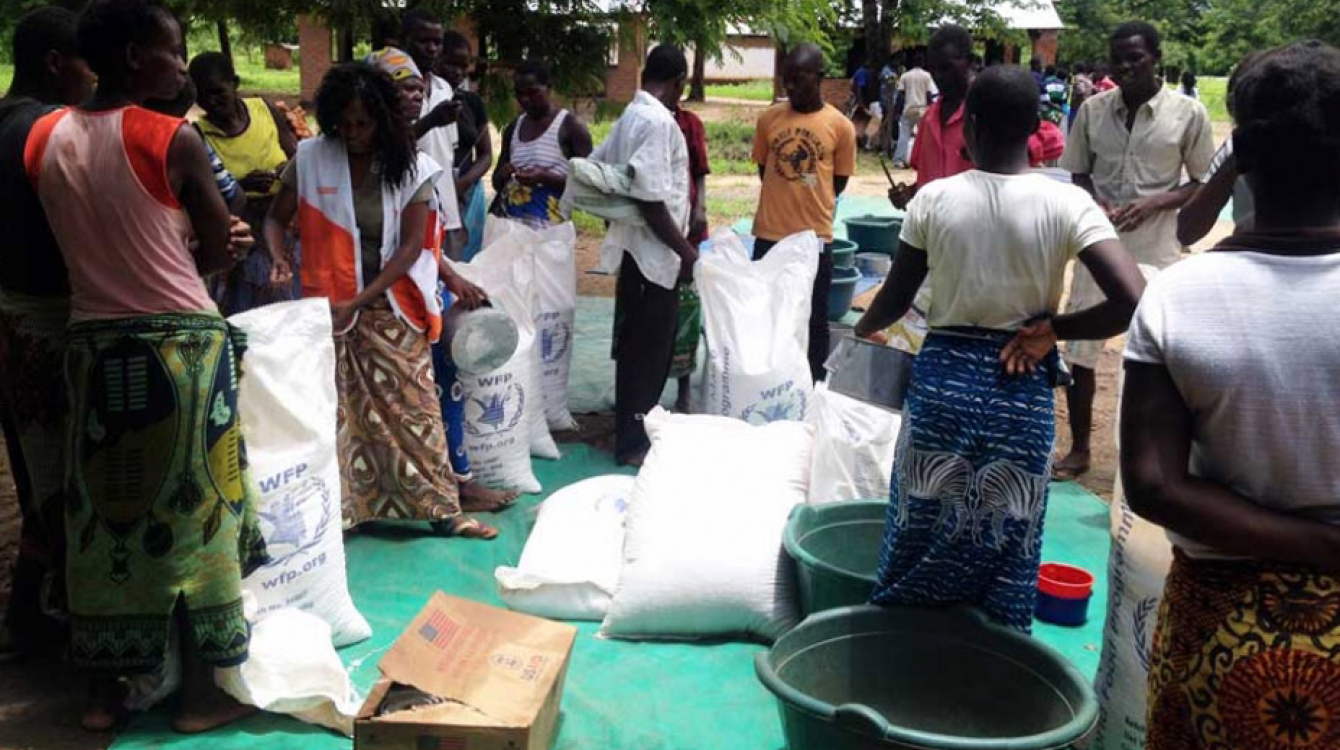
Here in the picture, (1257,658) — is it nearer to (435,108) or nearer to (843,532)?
(843,532)

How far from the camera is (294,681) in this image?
2850 millimetres

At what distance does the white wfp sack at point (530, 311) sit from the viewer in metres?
4.49

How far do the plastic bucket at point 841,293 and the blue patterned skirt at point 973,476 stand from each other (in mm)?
4016

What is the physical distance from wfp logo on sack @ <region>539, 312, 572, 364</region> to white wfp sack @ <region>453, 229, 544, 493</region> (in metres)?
0.32

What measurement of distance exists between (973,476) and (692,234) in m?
2.71

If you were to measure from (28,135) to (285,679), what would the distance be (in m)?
1.33

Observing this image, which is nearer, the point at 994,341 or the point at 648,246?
the point at 994,341

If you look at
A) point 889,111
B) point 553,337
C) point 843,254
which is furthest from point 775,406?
point 889,111

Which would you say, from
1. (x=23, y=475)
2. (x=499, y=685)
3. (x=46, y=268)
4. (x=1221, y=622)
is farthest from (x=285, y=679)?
(x=1221, y=622)

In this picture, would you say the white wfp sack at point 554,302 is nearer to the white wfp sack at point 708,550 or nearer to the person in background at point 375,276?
the person in background at point 375,276

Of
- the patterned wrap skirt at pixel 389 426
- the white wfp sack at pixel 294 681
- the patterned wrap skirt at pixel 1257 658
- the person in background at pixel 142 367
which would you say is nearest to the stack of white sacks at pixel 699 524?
the patterned wrap skirt at pixel 389 426

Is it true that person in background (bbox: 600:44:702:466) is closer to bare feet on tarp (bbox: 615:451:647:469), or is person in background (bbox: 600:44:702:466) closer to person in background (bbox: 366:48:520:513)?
bare feet on tarp (bbox: 615:451:647:469)

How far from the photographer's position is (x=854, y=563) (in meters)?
3.46

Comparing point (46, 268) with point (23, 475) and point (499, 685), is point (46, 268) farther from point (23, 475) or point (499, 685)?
point (499, 685)
